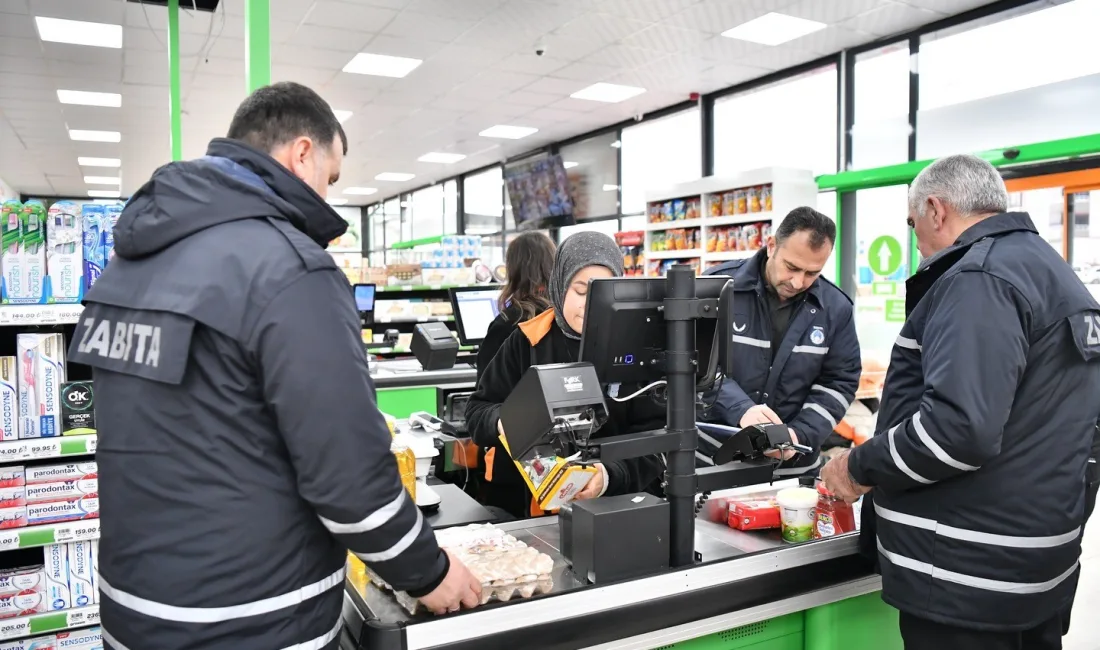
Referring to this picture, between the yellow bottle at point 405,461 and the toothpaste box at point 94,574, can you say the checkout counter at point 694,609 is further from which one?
the toothpaste box at point 94,574

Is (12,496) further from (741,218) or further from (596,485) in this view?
(741,218)

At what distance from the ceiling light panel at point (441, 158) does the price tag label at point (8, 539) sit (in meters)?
11.9

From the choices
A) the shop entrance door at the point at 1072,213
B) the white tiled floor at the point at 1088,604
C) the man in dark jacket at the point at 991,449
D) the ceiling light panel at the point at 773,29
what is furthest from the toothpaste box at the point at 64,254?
the shop entrance door at the point at 1072,213

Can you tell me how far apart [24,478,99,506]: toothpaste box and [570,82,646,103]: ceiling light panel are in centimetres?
771

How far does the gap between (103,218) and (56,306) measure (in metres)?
0.30

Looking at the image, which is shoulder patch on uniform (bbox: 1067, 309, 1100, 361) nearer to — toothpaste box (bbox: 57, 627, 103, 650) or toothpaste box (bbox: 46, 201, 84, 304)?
toothpaste box (bbox: 46, 201, 84, 304)

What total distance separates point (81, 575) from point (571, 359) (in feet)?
5.54

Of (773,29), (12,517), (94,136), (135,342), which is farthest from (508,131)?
(135,342)

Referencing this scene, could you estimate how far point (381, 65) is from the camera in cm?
833

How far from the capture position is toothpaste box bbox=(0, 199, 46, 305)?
2275 millimetres

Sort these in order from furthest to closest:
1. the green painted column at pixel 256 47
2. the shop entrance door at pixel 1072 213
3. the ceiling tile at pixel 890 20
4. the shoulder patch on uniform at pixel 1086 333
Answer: the ceiling tile at pixel 890 20 → the shop entrance door at pixel 1072 213 → the green painted column at pixel 256 47 → the shoulder patch on uniform at pixel 1086 333

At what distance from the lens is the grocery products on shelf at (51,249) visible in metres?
2.28

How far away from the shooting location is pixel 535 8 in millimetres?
6551

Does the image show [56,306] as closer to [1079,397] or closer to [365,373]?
[365,373]
